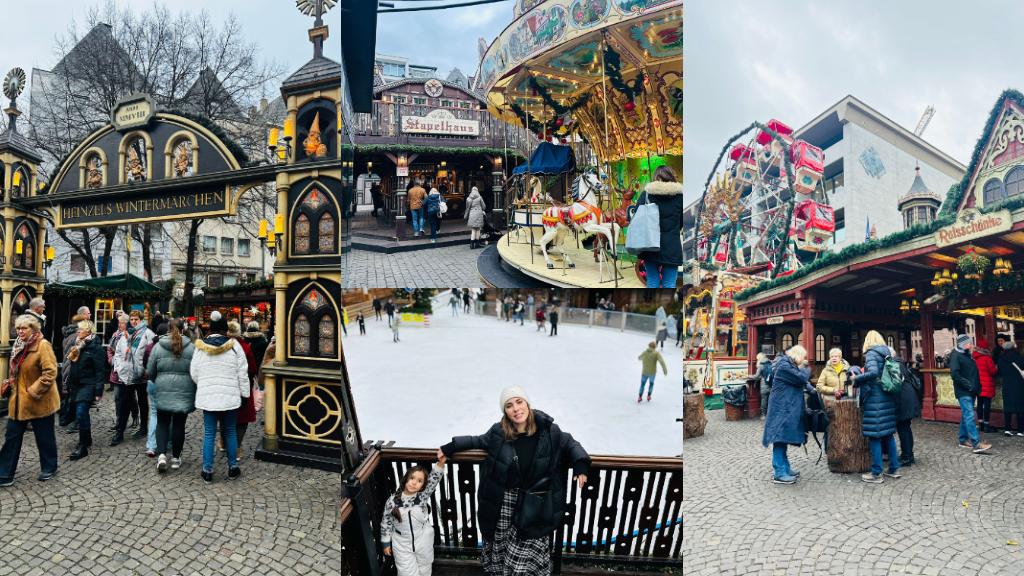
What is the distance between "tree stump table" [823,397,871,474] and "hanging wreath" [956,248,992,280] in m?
0.95

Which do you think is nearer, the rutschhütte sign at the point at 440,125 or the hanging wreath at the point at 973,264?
the rutschhütte sign at the point at 440,125

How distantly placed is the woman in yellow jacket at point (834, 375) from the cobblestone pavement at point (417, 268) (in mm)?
2356

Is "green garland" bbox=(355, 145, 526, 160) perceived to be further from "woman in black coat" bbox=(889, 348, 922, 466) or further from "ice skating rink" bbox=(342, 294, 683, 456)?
"woman in black coat" bbox=(889, 348, 922, 466)

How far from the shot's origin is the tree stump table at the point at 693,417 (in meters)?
3.38

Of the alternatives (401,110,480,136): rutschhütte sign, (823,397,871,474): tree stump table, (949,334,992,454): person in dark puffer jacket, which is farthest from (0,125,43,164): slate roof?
(949,334,992,454): person in dark puffer jacket

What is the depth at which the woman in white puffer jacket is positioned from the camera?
10.9 feet

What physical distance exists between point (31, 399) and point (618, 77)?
13.7 ft

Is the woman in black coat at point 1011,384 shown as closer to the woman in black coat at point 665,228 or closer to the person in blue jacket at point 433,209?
the woman in black coat at point 665,228

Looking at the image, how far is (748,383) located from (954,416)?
1131mm

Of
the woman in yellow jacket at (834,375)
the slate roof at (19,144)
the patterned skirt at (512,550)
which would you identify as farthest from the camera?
the slate roof at (19,144)

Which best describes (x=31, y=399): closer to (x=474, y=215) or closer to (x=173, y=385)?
(x=173, y=385)

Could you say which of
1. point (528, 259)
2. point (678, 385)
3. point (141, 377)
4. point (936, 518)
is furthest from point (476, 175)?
point (141, 377)

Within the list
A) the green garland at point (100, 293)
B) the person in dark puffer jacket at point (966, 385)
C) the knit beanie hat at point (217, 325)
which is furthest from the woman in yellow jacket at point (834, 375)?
the green garland at point (100, 293)

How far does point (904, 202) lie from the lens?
2916 mm
